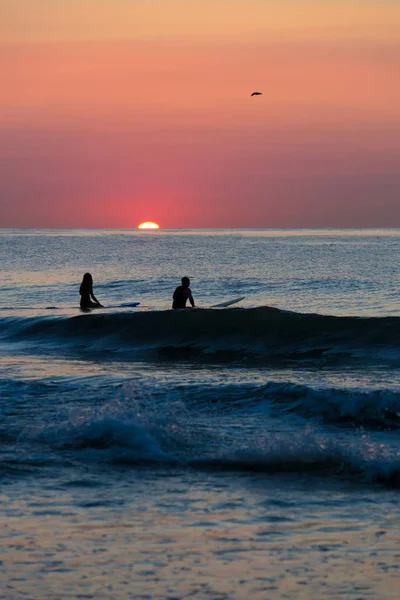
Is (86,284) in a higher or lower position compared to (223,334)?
higher

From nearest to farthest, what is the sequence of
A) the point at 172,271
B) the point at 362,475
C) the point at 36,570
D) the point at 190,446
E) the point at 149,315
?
the point at 36,570, the point at 362,475, the point at 190,446, the point at 149,315, the point at 172,271

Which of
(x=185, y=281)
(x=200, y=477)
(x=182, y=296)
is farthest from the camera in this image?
(x=182, y=296)

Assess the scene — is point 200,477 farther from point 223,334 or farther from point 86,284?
point 86,284

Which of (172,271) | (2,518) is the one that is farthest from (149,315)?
(172,271)

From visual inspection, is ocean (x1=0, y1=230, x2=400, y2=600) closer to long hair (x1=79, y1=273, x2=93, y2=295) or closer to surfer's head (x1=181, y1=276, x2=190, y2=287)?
surfer's head (x1=181, y1=276, x2=190, y2=287)

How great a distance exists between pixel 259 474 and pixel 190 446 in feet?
4.20

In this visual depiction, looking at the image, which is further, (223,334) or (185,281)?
(223,334)

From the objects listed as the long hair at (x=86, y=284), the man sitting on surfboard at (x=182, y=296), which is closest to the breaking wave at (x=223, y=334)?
the man sitting on surfboard at (x=182, y=296)

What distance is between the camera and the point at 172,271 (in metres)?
72.0

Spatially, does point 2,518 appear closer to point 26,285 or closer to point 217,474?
point 217,474

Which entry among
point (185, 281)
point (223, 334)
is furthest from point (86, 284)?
point (223, 334)

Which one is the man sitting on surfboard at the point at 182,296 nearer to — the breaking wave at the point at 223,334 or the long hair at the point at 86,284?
the breaking wave at the point at 223,334

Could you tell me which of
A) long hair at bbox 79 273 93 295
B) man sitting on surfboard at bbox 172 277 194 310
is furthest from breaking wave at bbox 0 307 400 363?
long hair at bbox 79 273 93 295

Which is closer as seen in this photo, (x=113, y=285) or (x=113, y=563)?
(x=113, y=563)
